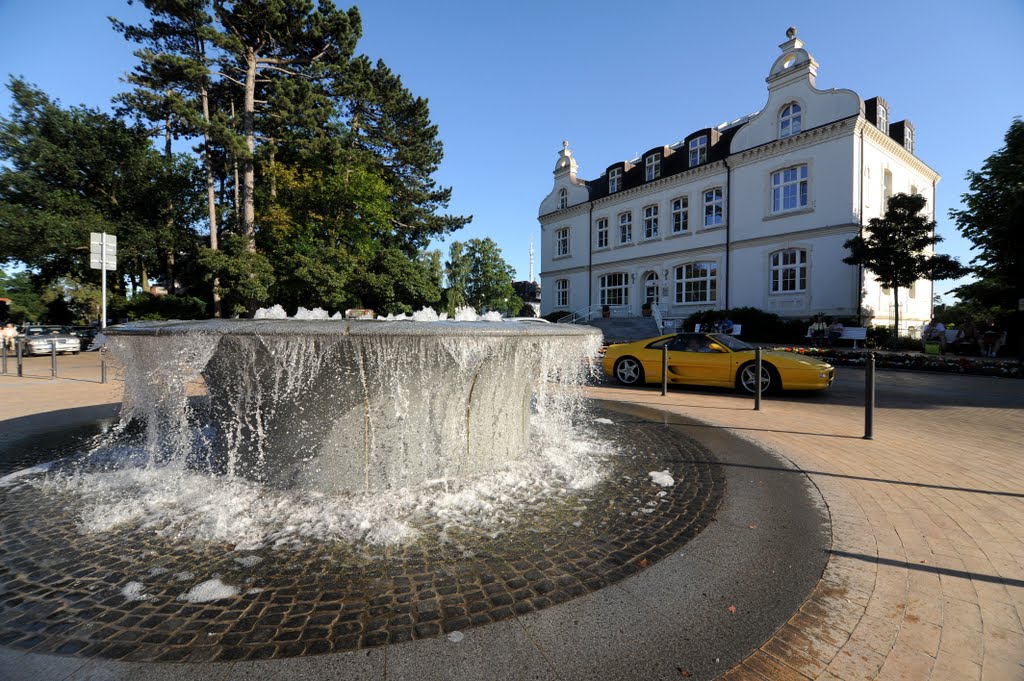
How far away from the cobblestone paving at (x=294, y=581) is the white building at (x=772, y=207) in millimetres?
24712

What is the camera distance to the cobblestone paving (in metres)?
1.98

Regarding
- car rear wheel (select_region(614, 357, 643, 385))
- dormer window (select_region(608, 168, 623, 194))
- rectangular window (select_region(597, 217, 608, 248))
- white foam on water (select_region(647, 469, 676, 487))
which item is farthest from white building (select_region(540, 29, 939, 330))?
white foam on water (select_region(647, 469, 676, 487))

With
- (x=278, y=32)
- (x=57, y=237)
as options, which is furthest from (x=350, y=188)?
(x=57, y=237)

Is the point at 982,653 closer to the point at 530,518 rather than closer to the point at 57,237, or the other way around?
the point at 530,518

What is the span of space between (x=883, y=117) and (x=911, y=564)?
31.1 meters

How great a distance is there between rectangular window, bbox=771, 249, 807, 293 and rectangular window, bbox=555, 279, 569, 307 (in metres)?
17.3

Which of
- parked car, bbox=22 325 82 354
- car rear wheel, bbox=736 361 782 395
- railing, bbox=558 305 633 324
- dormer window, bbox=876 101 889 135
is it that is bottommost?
car rear wheel, bbox=736 361 782 395

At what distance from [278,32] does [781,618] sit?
3083cm

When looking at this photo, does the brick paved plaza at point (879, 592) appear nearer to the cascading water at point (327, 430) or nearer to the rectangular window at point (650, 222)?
the cascading water at point (327, 430)

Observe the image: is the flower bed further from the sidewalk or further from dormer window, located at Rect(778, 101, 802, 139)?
dormer window, located at Rect(778, 101, 802, 139)

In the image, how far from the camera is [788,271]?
25188 mm

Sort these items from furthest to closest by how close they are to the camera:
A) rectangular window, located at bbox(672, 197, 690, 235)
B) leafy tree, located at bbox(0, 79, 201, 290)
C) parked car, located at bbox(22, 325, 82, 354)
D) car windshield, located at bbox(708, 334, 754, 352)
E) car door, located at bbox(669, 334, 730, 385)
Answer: rectangular window, located at bbox(672, 197, 690, 235), leafy tree, located at bbox(0, 79, 201, 290), parked car, located at bbox(22, 325, 82, 354), car windshield, located at bbox(708, 334, 754, 352), car door, located at bbox(669, 334, 730, 385)

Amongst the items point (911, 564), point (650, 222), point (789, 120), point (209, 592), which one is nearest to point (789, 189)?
point (789, 120)

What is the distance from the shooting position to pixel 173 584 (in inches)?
93.6
